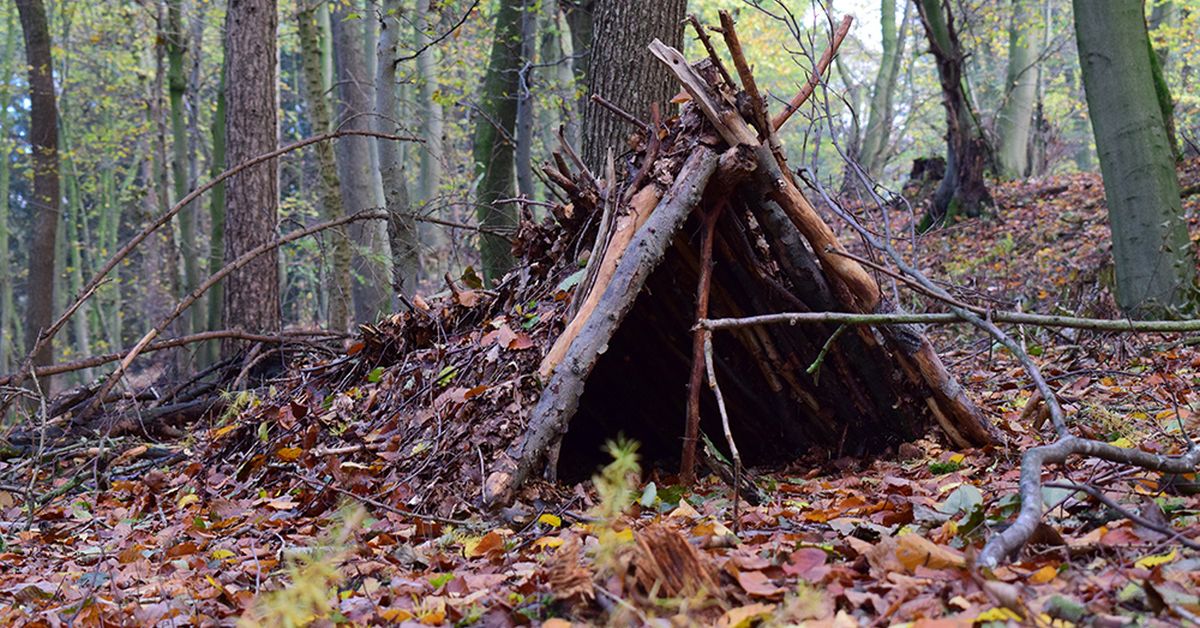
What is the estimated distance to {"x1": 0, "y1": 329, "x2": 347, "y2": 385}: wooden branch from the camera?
554 centimetres

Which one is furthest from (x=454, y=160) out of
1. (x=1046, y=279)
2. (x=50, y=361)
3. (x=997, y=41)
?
(x=997, y=41)

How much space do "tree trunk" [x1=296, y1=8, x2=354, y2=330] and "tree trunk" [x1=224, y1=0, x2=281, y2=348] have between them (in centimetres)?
77

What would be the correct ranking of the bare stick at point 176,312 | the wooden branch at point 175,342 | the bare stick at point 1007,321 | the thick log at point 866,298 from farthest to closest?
1. the wooden branch at point 175,342
2. the bare stick at point 176,312
3. the thick log at point 866,298
4. the bare stick at point 1007,321

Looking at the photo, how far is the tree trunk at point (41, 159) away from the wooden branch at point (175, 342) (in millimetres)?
6107

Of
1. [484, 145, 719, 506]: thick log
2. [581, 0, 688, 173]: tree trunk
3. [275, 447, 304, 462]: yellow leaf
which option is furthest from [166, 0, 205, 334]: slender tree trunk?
[484, 145, 719, 506]: thick log

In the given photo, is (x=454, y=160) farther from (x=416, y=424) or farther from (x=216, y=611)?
(x=216, y=611)

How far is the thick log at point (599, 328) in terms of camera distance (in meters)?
3.35

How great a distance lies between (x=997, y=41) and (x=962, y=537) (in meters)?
24.5

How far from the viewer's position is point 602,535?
2053 mm

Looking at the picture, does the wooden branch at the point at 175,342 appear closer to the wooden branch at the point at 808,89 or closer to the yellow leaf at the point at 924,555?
the wooden branch at the point at 808,89

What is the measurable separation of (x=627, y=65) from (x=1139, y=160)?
3775 millimetres

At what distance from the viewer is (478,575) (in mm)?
2533

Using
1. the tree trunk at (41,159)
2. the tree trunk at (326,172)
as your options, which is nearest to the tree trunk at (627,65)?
the tree trunk at (326,172)

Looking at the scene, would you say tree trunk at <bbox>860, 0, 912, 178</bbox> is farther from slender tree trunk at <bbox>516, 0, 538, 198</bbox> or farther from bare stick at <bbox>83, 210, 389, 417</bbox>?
bare stick at <bbox>83, 210, 389, 417</bbox>
